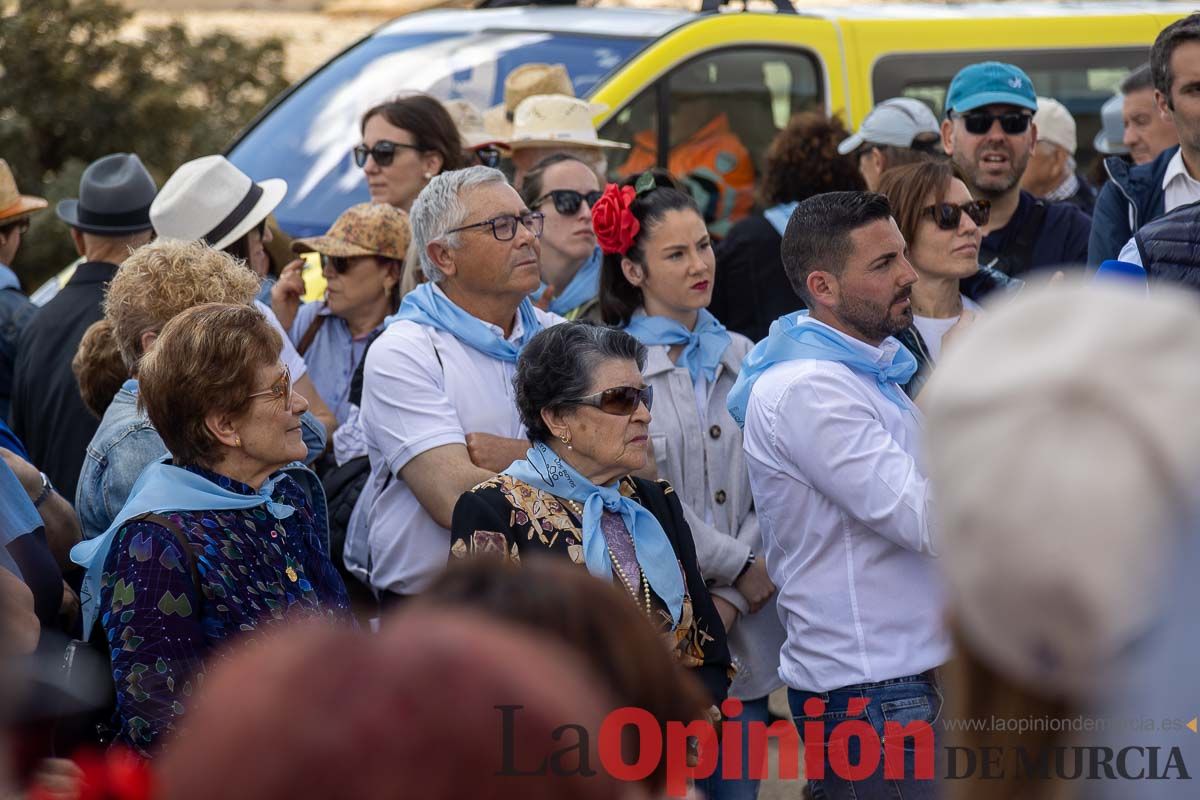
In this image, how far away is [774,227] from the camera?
18.0 ft

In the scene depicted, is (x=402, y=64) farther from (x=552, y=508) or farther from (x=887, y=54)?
(x=552, y=508)

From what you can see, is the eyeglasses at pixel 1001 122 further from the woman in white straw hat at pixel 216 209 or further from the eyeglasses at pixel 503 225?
the woman in white straw hat at pixel 216 209

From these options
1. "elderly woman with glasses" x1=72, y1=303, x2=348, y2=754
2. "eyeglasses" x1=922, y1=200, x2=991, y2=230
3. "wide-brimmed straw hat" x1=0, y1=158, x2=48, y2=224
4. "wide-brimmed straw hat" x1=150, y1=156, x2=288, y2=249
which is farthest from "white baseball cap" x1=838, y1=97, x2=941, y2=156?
"wide-brimmed straw hat" x1=0, y1=158, x2=48, y2=224

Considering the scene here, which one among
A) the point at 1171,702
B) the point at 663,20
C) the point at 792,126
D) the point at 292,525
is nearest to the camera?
the point at 1171,702

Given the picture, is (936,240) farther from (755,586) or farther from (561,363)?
(561,363)

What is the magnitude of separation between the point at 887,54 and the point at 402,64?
8.35ft

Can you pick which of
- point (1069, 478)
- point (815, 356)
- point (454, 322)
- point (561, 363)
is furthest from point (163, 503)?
point (1069, 478)

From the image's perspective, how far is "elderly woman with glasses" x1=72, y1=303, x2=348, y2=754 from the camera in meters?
3.02

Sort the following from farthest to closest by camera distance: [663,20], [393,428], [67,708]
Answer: [663,20], [393,428], [67,708]

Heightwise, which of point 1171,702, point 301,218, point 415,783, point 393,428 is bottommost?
point 301,218

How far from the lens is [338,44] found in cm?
2358

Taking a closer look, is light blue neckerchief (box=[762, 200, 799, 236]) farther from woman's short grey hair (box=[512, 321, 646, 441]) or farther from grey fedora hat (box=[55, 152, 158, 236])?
grey fedora hat (box=[55, 152, 158, 236])

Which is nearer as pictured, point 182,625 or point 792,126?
point 182,625

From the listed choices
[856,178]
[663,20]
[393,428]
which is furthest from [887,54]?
[393,428]
